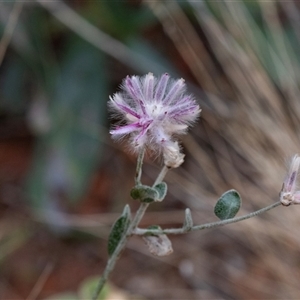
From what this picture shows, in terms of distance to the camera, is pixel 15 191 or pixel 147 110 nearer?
pixel 147 110

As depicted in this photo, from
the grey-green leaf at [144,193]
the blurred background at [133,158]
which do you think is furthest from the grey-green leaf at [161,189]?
the blurred background at [133,158]

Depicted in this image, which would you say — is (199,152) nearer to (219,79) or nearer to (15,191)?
(219,79)

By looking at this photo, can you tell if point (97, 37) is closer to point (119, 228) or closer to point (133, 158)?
point (133, 158)

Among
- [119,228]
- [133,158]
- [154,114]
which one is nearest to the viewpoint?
[154,114]

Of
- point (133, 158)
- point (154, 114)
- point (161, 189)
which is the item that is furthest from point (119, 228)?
point (133, 158)

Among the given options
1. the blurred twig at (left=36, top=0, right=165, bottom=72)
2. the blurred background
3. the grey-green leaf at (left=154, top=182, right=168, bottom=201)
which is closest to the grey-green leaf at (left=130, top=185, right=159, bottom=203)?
the grey-green leaf at (left=154, top=182, right=168, bottom=201)

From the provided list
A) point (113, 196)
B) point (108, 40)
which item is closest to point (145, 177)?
point (113, 196)
